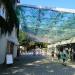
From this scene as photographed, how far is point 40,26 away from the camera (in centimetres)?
3481

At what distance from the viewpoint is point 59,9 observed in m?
27.5

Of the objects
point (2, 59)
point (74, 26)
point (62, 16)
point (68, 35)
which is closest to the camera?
point (2, 59)

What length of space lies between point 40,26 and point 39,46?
48.4 meters

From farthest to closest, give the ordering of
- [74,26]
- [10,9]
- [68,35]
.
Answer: [68,35] < [74,26] < [10,9]

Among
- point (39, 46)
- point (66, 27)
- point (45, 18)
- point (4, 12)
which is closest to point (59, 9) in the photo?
point (45, 18)

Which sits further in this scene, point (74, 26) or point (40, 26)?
point (40, 26)

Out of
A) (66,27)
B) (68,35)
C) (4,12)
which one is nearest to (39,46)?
(68,35)

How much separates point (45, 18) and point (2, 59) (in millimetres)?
6454

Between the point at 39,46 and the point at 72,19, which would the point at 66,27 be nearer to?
the point at 72,19

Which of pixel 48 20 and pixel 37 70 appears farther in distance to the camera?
pixel 48 20

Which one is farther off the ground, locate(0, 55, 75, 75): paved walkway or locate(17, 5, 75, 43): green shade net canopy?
locate(17, 5, 75, 43): green shade net canopy

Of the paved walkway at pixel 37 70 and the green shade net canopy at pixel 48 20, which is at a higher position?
the green shade net canopy at pixel 48 20

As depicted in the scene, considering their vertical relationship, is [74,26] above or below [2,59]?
above

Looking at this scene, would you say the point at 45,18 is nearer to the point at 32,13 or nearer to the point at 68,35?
the point at 32,13
